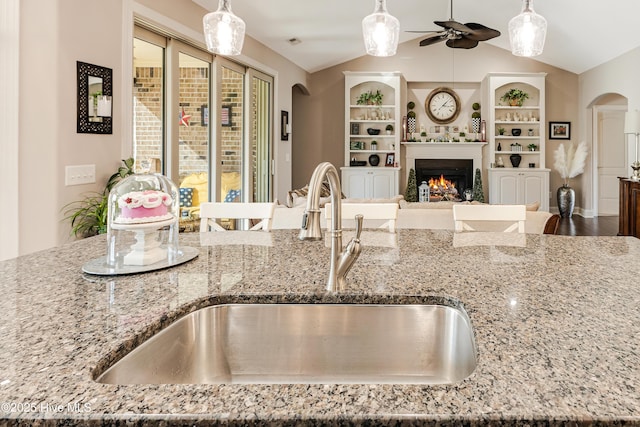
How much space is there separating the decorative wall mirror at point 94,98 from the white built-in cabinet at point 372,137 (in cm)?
520

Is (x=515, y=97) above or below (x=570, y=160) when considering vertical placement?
above

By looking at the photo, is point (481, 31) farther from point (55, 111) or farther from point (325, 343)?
point (325, 343)

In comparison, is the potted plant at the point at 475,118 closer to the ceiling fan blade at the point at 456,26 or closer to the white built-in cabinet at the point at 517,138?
the white built-in cabinet at the point at 517,138

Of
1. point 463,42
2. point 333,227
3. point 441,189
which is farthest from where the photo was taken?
point 441,189

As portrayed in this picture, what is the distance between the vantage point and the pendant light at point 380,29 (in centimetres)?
237

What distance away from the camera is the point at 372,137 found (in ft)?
27.1

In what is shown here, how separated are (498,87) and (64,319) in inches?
330

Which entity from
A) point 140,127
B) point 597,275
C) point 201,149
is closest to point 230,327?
point 597,275

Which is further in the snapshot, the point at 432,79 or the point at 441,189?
the point at 432,79

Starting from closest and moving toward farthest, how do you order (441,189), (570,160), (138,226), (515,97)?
(138,226) → (441,189) → (515,97) → (570,160)

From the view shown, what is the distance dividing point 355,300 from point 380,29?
178 centimetres

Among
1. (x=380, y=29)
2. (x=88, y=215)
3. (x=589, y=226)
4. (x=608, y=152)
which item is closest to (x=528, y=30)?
(x=380, y=29)

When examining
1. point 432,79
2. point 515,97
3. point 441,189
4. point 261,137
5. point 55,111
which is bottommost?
point 441,189

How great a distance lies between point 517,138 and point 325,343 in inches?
318
